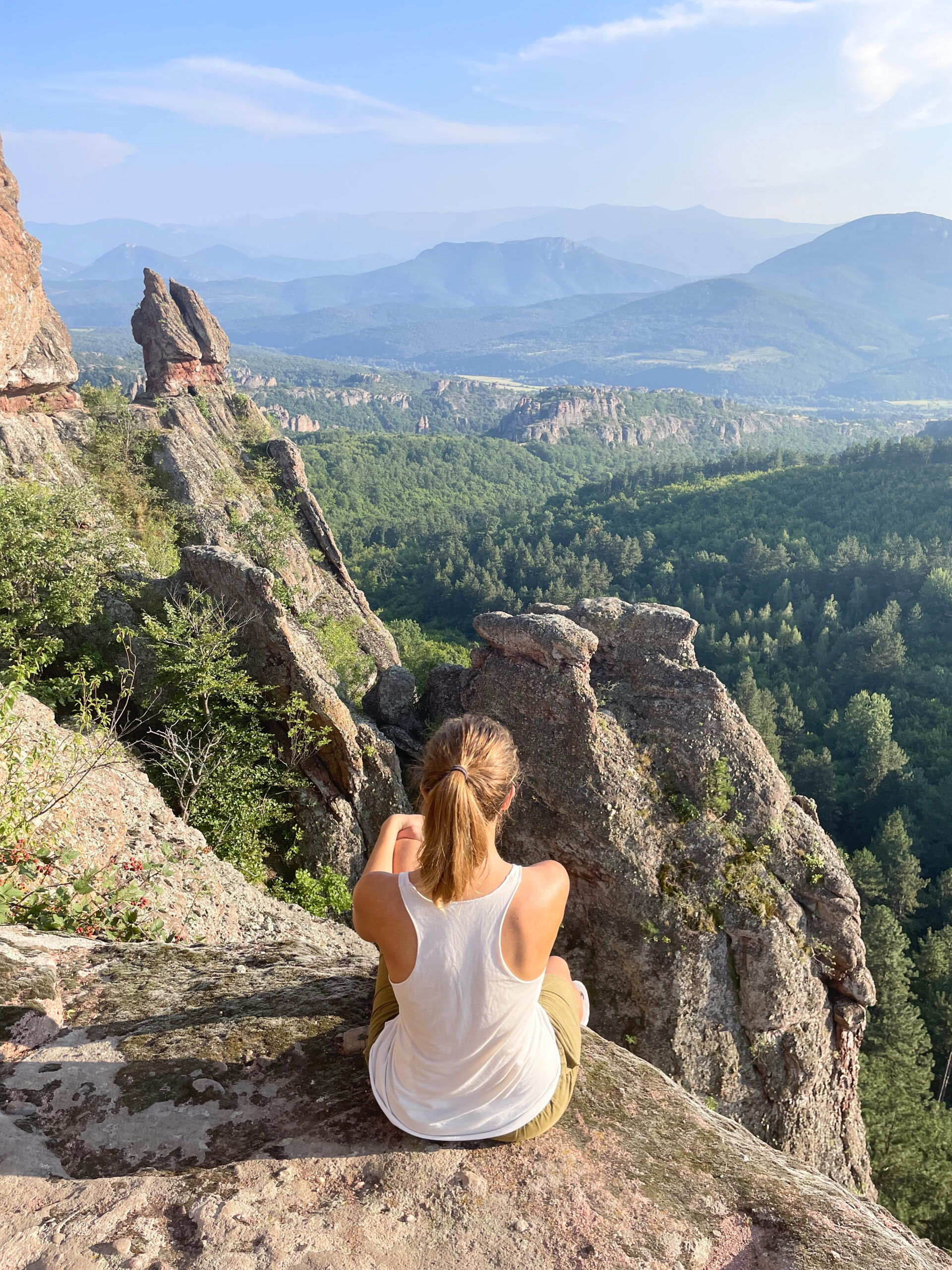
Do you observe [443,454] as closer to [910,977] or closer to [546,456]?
[546,456]

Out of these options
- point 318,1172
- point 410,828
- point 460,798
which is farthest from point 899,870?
point 460,798

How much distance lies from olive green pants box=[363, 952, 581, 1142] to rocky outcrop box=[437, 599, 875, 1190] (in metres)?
8.25

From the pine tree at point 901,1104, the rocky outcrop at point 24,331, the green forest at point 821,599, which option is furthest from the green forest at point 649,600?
the rocky outcrop at point 24,331

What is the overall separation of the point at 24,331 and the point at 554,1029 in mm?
32547

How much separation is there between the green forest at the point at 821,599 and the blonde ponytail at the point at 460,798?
24701mm

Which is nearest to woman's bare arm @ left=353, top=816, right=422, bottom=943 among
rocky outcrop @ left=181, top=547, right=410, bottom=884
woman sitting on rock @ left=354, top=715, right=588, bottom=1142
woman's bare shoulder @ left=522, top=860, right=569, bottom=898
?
woman sitting on rock @ left=354, top=715, right=588, bottom=1142

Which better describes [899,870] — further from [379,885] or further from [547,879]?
[379,885]

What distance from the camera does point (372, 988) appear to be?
619cm

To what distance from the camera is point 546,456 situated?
648 feet

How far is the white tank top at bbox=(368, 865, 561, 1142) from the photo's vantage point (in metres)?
4.00

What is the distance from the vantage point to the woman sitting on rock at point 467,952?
3.93 m

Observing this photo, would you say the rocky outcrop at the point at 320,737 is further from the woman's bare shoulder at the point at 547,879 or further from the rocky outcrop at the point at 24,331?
the rocky outcrop at the point at 24,331

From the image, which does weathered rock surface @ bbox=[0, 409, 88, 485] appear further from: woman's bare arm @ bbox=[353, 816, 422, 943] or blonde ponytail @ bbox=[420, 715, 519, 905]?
blonde ponytail @ bbox=[420, 715, 519, 905]

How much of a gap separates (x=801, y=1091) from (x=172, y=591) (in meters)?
15.8
